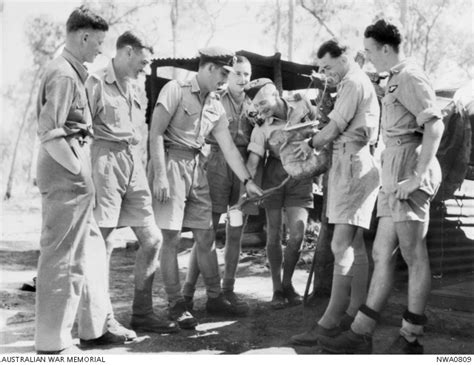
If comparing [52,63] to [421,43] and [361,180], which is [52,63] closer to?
[361,180]

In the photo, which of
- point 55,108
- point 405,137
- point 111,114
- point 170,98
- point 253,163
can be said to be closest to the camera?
point 55,108

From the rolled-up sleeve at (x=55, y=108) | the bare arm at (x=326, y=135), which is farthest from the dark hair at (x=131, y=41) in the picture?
the bare arm at (x=326, y=135)

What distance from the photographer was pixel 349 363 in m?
3.41

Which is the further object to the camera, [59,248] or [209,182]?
[209,182]

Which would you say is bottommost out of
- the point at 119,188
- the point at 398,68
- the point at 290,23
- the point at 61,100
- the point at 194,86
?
the point at 119,188

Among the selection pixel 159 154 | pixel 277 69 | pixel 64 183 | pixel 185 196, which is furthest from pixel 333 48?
pixel 277 69

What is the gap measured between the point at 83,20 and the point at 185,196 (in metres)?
1.57

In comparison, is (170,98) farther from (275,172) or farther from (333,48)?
(333,48)

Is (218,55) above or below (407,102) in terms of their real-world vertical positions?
above

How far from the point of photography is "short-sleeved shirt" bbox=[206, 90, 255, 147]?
522 centimetres

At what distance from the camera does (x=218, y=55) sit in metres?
4.54

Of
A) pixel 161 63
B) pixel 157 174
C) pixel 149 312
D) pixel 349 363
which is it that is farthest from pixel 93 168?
pixel 161 63

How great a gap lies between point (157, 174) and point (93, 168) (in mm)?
496

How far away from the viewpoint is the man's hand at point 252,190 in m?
4.60
